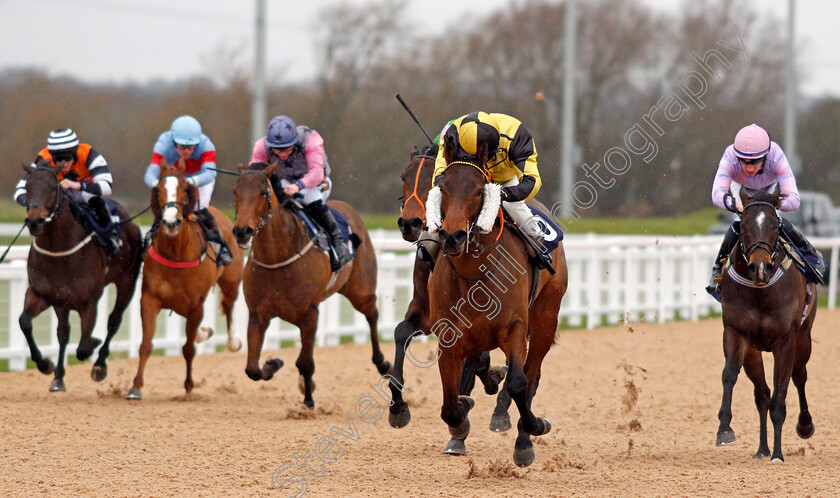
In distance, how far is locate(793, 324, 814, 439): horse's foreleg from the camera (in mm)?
6559

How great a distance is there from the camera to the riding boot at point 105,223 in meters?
8.17

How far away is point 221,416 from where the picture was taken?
756 centimetres

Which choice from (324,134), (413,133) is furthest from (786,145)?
(324,134)

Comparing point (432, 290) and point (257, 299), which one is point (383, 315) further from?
point (432, 290)

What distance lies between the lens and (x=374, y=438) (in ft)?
22.1

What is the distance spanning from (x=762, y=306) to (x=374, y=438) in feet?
8.58

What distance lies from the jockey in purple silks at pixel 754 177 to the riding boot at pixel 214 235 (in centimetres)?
414

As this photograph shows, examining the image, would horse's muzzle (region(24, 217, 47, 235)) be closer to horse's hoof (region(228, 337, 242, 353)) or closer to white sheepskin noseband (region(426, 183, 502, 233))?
horse's hoof (region(228, 337, 242, 353))

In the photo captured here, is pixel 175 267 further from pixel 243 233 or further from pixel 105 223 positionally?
pixel 243 233

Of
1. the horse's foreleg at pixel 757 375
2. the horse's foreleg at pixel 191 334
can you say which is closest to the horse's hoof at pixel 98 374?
the horse's foreleg at pixel 191 334

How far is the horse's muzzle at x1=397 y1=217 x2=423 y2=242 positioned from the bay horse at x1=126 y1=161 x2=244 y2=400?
116 inches

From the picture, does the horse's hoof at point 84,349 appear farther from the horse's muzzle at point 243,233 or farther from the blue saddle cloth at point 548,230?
the blue saddle cloth at point 548,230

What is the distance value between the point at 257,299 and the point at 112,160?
10.2 m

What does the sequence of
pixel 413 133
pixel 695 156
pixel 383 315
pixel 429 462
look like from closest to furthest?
pixel 429 462
pixel 383 315
pixel 413 133
pixel 695 156
